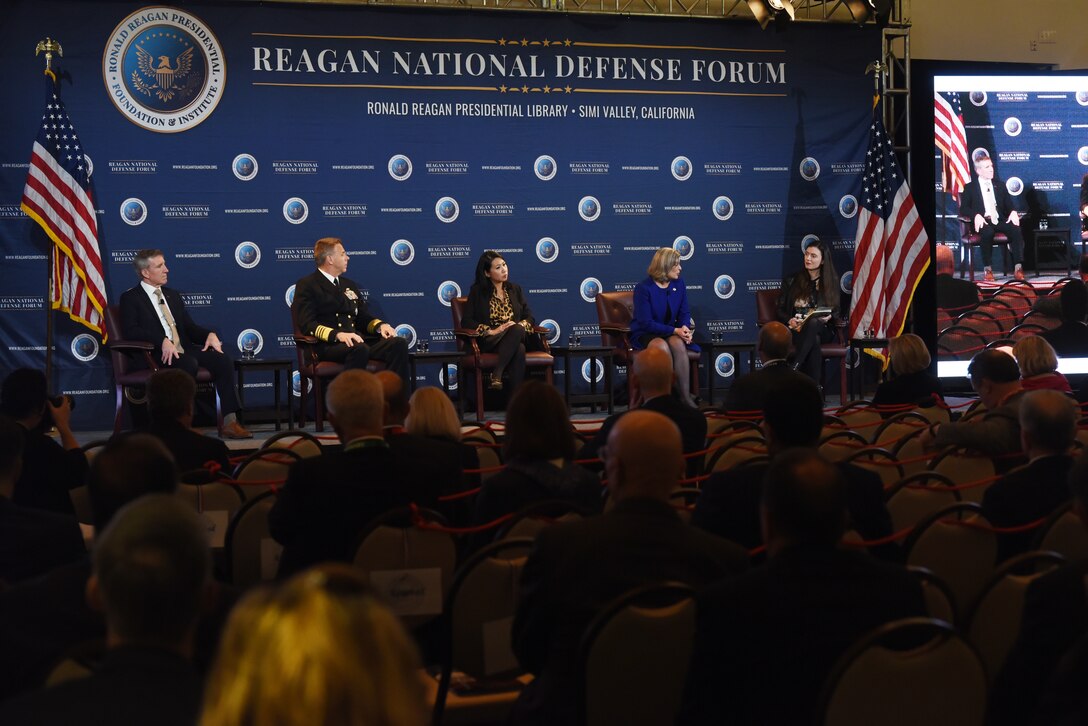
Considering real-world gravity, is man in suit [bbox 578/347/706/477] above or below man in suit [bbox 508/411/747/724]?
above

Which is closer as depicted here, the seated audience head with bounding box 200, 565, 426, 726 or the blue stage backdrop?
the seated audience head with bounding box 200, 565, 426, 726

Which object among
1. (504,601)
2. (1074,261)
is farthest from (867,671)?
(1074,261)

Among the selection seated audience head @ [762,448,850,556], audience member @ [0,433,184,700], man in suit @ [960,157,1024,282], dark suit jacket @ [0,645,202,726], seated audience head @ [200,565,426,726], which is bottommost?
audience member @ [0,433,184,700]

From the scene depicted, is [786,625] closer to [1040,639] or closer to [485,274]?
[1040,639]

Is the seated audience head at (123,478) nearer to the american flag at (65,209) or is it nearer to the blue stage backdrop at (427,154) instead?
the american flag at (65,209)

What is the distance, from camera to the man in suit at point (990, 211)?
10.2 meters

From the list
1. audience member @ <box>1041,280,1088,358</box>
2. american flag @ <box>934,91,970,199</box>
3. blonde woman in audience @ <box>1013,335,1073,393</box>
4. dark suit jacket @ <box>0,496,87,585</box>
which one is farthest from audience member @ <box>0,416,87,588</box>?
american flag @ <box>934,91,970,199</box>

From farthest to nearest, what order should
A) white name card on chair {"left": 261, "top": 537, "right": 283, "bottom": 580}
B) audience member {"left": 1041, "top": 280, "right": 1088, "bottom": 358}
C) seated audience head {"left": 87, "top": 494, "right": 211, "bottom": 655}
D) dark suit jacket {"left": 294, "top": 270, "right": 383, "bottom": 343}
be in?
audience member {"left": 1041, "top": 280, "right": 1088, "bottom": 358} → dark suit jacket {"left": 294, "top": 270, "right": 383, "bottom": 343} → white name card on chair {"left": 261, "top": 537, "right": 283, "bottom": 580} → seated audience head {"left": 87, "top": 494, "right": 211, "bottom": 655}

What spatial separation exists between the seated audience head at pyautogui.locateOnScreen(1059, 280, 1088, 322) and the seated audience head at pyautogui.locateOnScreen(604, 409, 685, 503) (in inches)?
329

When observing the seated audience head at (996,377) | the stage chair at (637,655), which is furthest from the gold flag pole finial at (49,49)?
the stage chair at (637,655)

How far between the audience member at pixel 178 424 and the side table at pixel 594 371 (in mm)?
4692

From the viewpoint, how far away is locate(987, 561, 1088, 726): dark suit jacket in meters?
2.04

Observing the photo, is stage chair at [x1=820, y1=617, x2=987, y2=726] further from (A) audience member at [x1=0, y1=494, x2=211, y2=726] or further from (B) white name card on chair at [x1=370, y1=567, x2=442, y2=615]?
(B) white name card on chair at [x1=370, y1=567, x2=442, y2=615]

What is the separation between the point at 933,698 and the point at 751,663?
0.30 metres
